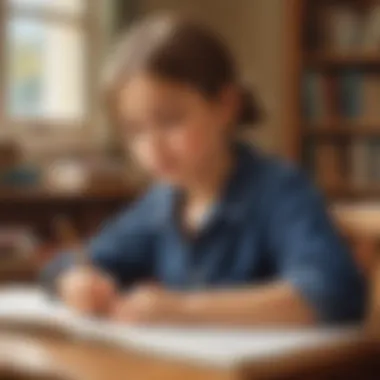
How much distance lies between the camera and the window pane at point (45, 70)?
11.5ft

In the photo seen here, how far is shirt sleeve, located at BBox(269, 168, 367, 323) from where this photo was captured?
1.07 meters

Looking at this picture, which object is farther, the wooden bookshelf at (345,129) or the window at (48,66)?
the wooden bookshelf at (345,129)

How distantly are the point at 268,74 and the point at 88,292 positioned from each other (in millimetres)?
2661

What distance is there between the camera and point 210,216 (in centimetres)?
123

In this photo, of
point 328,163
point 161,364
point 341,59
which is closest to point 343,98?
point 341,59

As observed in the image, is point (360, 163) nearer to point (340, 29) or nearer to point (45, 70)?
point (340, 29)

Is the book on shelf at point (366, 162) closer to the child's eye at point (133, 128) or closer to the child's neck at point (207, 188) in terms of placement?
the child's neck at point (207, 188)

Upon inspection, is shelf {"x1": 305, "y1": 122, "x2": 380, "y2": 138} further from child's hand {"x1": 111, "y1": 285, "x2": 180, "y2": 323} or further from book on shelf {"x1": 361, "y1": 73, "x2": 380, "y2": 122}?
child's hand {"x1": 111, "y1": 285, "x2": 180, "y2": 323}

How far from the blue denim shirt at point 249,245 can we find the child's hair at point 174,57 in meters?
0.12

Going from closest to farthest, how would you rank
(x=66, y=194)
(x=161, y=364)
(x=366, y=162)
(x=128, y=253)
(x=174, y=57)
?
1. (x=161, y=364)
2. (x=174, y=57)
3. (x=128, y=253)
4. (x=66, y=194)
5. (x=366, y=162)

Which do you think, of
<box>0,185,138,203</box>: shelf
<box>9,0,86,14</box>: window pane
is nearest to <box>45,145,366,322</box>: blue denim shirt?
<box>0,185,138,203</box>: shelf

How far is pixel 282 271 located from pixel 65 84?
265 centimetres

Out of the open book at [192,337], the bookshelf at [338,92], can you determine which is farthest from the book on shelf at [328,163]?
the open book at [192,337]

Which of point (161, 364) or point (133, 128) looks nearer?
point (161, 364)
